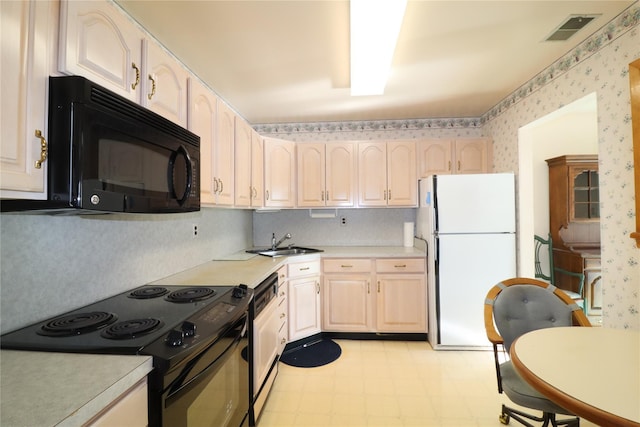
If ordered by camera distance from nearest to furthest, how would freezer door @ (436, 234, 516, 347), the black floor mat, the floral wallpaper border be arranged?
the floral wallpaper border, the black floor mat, freezer door @ (436, 234, 516, 347)

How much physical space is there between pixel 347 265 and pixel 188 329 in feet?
7.01

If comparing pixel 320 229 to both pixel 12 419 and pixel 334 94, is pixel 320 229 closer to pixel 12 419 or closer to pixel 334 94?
pixel 334 94

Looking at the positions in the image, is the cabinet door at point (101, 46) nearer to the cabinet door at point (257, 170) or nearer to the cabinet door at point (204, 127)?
the cabinet door at point (204, 127)

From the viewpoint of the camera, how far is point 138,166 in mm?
1081

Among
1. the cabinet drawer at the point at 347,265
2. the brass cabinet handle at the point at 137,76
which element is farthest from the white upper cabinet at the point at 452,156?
the brass cabinet handle at the point at 137,76

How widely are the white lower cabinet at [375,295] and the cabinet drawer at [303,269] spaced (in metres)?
0.12

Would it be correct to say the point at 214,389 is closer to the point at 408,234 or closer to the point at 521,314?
the point at 521,314

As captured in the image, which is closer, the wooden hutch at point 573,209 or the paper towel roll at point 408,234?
the paper towel roll at point 408,234

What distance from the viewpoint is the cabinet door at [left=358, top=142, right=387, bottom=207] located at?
3324 mm

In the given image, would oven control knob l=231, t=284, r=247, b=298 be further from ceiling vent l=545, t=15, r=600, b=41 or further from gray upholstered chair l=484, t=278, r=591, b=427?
ceiling vent l=545, t=15, r=600, b=41

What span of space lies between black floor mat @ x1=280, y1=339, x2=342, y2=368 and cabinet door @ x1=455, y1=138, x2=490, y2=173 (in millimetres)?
2349

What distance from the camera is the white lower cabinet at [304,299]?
275cm

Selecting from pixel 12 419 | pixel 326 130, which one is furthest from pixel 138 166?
pixel 326 130

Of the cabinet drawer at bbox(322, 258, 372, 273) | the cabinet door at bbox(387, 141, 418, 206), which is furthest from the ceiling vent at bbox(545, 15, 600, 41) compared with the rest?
the cabinet drawer at bbox(322, 258, 372, 273)
